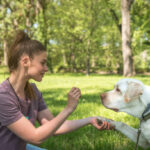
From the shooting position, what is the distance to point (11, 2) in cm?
2623

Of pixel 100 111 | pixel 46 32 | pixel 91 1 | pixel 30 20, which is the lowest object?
pixel 100 111

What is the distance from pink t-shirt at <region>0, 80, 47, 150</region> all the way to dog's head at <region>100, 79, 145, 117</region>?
124cm

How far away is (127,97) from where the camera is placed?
2912mm

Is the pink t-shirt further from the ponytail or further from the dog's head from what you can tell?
the dog's head

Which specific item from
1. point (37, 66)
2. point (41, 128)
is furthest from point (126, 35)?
point (41, 128)

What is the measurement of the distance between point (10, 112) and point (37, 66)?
20.1 inches

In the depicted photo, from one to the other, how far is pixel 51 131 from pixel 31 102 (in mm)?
537

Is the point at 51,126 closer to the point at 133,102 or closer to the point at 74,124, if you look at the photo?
the point at 74,124

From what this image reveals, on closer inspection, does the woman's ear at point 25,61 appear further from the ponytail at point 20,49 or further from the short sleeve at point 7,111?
the short sleeve at point 7,111

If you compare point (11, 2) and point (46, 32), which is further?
point (11, 2)

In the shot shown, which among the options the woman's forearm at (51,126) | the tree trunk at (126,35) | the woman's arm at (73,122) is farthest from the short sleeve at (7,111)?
the tree trunk at (126,35)

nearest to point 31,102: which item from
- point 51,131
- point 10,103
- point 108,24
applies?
point 10,103

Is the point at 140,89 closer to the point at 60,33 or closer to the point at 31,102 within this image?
the point at 31,102

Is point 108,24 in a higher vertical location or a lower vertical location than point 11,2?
lower
